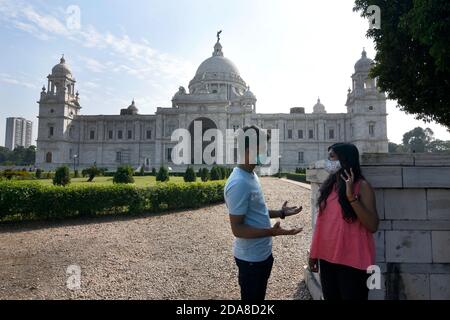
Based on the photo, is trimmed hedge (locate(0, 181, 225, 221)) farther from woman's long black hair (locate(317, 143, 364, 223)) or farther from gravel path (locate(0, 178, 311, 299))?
woman's long black hair (locate(317, 143, 364, 223))

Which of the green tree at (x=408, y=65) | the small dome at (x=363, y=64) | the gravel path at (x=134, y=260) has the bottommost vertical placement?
the gravel path at (x=134, y=260)

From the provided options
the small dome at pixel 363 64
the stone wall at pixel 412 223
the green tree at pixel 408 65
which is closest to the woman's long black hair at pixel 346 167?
the stone wall at pixel 412 223

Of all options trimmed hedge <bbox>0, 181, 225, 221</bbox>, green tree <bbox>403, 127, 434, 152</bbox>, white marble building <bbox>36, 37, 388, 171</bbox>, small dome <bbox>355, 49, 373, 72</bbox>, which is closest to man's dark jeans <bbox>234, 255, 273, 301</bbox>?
trimmed hedge <bbox>0, 181, 225, 221</bbox>

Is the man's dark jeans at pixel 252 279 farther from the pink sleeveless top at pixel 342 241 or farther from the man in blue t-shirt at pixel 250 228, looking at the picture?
the pink sleeveless top at pixel 342 241

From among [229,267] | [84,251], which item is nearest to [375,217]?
[229,267]

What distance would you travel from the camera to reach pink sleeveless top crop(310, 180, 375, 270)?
2.60 meters

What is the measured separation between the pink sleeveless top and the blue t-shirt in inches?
20.1

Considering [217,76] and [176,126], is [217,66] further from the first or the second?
[176,126]

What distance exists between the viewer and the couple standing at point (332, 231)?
2.55 m

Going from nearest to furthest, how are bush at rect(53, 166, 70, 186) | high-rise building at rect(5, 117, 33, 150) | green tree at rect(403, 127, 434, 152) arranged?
bush at rect(53, 166, 70, 186) → green tree at rect(403, 127, 434, 152) → high-rise building at rect(5, 117, 33, 150)

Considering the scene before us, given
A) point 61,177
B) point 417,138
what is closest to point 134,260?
point 61,177

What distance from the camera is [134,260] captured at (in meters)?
6.32

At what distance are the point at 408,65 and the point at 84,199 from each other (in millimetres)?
9936

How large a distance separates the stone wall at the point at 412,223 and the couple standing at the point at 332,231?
1.14 meters
